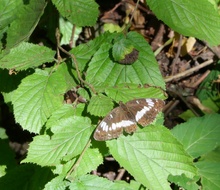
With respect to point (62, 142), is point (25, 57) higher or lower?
higher

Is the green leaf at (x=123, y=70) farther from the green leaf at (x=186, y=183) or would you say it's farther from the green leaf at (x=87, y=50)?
the green leaf at (x=186, y=183)

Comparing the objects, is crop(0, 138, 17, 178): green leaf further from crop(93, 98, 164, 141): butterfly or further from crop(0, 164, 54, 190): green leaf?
crop(93, 98, 164, 141): butterfly

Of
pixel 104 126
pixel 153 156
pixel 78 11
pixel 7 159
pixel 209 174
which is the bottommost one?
pixel 7 159

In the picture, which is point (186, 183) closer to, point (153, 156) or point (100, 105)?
point (153, 156)

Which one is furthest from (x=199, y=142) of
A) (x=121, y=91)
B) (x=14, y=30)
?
(x=14, y=30)

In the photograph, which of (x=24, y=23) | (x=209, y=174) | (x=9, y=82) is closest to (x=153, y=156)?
(x=209, y=174)

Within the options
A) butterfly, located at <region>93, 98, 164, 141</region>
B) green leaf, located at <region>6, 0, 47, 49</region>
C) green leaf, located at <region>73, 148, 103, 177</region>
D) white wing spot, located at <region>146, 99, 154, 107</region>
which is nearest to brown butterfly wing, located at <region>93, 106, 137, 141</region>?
butterfly, located at <region>93, 98, 164, 141</region>

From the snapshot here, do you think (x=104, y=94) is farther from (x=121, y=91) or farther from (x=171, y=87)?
(x=171, y=87)

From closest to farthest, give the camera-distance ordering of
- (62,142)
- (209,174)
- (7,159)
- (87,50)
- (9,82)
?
(62,142), (87,50), (209,174), (9,82), (7,159)

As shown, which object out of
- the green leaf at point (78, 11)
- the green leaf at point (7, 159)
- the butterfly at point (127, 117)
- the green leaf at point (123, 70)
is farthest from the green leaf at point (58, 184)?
the green leaf at point (7, 159)
